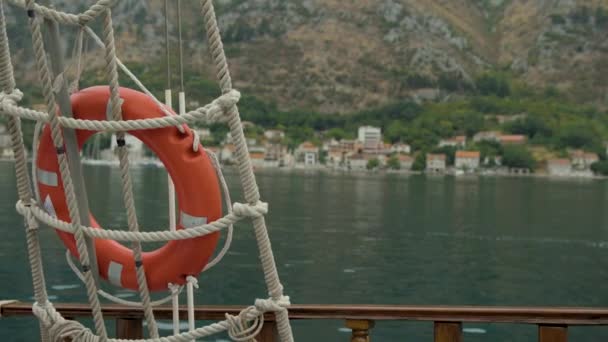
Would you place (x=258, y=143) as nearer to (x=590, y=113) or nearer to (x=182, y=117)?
(x=590, y=113)

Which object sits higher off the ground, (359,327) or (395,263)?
(359,327)

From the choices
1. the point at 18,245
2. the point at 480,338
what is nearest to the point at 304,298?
the point at 480,338

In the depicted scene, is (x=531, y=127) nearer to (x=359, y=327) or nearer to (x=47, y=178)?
(x=359, y=327)

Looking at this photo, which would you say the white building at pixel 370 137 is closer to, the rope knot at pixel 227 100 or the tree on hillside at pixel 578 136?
the tree on hillside at pixel 578 136

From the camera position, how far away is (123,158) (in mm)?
1815

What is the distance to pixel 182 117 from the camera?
172 cm

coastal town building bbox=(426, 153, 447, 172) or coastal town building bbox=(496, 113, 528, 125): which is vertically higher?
coastal town building bbox=(496, 113, 528, 125)

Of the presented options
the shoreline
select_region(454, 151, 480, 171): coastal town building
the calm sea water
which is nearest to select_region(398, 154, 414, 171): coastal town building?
the shoreline

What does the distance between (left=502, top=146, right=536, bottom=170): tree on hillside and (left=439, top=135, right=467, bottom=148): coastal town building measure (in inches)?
322

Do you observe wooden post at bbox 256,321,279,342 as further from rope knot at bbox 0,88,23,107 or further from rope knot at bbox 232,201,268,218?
rope knot at bbox 0,88,23,107

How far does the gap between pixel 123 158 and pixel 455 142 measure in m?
116

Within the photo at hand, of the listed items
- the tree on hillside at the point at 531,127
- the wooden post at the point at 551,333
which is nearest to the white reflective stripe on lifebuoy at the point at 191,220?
the wooden post at the point at 551,333

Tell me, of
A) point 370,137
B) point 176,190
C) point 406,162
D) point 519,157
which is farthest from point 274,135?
point 176,190

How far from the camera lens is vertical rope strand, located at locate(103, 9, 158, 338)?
1.71 metres
